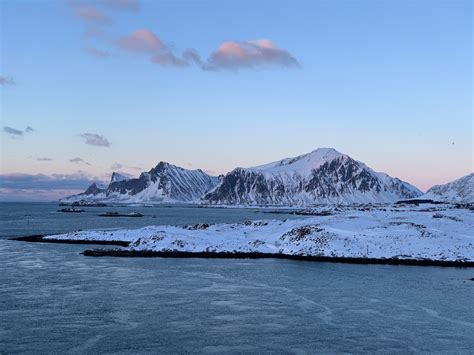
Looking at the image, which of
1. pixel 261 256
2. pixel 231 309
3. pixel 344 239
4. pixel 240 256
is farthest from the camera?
pixel 344 239

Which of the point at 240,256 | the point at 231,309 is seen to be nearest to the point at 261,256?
the point at 240,256

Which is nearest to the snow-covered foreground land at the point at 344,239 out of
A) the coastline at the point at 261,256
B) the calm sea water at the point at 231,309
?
the coastline at the point at 261,256

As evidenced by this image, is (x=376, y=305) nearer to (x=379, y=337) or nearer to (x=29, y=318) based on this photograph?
(x=379, y=337)

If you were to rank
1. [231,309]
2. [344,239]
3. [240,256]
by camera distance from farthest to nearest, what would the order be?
[344,239]
[240,256]
[231,309]

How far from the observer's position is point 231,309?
31344 millimetres

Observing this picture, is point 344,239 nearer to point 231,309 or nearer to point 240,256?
point 240,256

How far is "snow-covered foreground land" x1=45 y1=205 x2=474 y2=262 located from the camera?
6119 cm

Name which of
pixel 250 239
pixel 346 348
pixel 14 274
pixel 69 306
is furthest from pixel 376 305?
pixel 250 239

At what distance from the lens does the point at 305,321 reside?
28.5m

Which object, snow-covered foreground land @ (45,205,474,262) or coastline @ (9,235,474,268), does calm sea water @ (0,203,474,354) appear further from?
snow-covered foreground land @ (45,205,474,262)

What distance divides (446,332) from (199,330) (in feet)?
41.3

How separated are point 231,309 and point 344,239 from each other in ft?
120

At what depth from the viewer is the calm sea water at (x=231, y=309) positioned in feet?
77.9

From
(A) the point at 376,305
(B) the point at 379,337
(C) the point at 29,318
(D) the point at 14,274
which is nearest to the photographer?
(B) the point at 379,337
